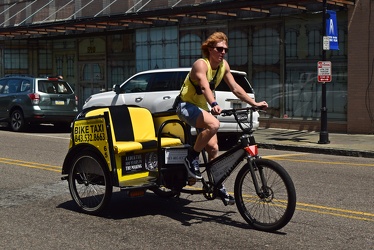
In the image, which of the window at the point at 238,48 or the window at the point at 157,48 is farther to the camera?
the window at the point at 157,48

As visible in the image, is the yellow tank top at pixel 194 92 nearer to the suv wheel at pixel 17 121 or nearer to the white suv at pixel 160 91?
→ the white suv at pixel 160 91

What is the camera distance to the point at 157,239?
6027 mm

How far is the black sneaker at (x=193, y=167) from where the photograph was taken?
6816mm

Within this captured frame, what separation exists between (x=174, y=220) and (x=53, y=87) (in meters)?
13.6

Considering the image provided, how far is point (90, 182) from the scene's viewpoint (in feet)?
23.8

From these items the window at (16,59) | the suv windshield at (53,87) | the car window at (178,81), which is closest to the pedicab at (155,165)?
the car window at (178,81)

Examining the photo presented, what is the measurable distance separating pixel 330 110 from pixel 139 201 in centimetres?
1180

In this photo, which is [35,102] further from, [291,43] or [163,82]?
[291,43]

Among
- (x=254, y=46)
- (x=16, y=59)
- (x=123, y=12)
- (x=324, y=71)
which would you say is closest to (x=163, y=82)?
(x=324, y=71)

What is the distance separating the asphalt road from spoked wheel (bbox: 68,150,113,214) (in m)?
0.16

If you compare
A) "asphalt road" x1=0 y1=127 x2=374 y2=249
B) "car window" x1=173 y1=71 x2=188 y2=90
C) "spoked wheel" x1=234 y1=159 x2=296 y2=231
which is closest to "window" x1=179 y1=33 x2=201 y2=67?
"car window" x1=173 y1=71 x2=188 y2=90

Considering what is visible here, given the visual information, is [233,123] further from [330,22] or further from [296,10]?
[296,10]

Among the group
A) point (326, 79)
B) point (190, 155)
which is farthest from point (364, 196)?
point (326, 79)

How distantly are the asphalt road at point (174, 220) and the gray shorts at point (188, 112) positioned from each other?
3.67 feet
